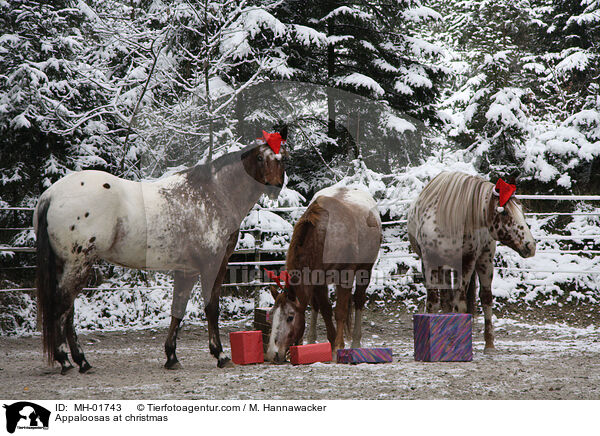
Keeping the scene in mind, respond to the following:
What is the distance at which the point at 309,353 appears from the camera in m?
4.23

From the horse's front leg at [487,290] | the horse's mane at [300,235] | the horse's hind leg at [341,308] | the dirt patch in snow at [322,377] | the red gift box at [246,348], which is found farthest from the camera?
the horse's front leg at [487,290]

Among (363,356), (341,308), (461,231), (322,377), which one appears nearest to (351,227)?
(341,308)

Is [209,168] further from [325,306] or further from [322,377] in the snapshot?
[322,377]

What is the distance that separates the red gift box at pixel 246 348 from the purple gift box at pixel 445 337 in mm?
1310

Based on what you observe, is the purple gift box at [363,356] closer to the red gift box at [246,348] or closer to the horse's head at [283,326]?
the horse's head at [283,326]

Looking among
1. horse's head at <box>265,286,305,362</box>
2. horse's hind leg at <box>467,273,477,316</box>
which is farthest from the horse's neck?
horse's hind leg at <box>467,273,477,316</box>

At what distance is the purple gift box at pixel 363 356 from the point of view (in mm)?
4266

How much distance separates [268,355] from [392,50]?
20.5 ft

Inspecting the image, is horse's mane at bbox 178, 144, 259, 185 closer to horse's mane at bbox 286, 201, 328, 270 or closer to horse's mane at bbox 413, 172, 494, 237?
horse's mane at bbox 286, 201, 328, 270

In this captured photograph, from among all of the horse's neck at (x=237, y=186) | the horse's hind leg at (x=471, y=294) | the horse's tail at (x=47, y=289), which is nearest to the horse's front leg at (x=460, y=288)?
the horse's hind leg at (x=471, y=294)

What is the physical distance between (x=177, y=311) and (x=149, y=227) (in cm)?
75
